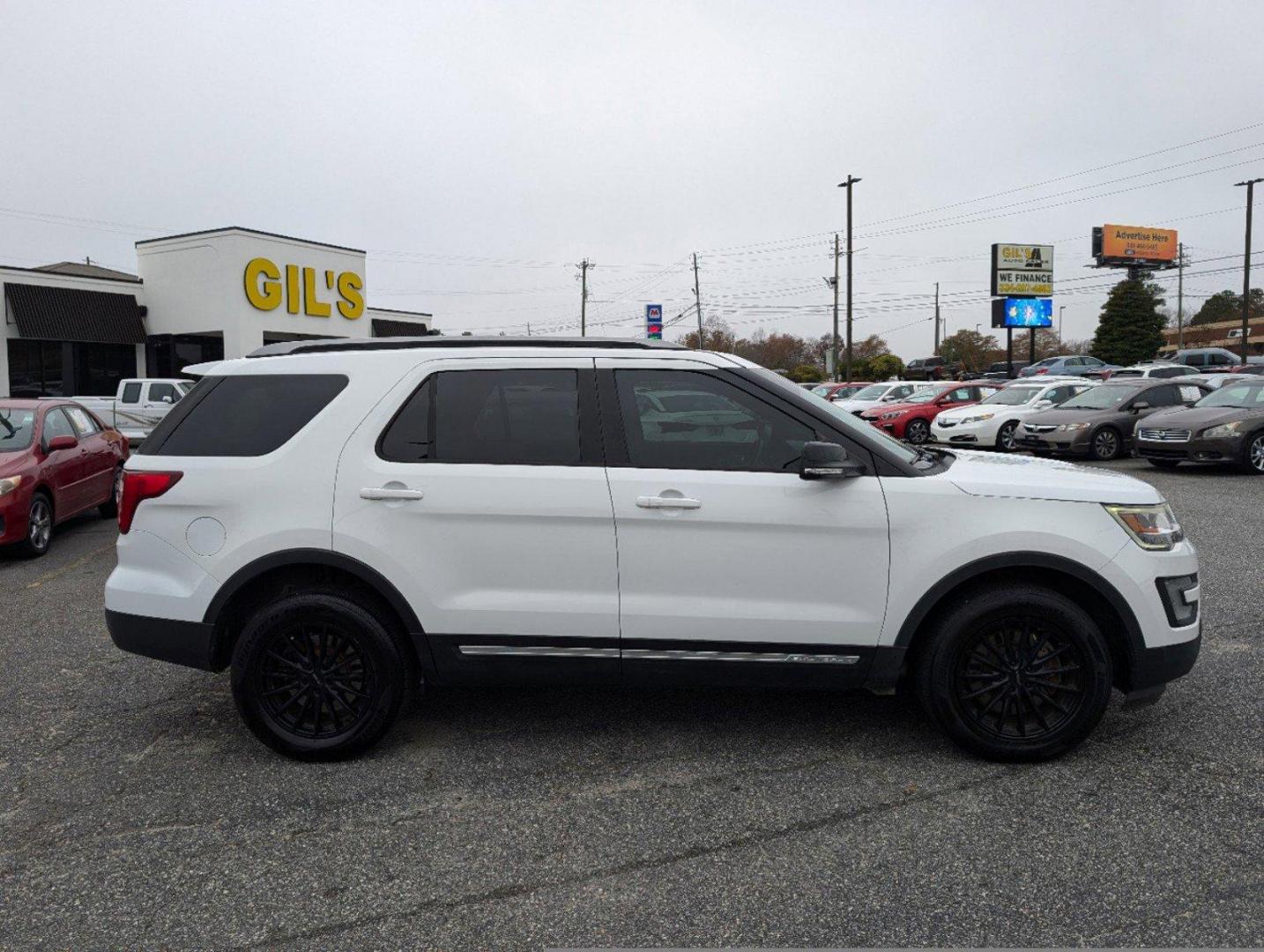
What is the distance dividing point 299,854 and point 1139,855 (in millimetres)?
2869

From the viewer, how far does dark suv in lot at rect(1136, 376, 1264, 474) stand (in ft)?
45.1

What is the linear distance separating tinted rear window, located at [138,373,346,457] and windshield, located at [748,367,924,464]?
1855mm

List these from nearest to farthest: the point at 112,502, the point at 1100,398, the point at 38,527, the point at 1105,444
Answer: the point at 38,527 → the point at 112,502 → the point at 1105,444 → the point at 1100,398

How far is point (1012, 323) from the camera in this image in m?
50.4

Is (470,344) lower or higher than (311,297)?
lower

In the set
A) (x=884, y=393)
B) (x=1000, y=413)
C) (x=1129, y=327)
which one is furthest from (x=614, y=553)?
(x=1129, y=327)

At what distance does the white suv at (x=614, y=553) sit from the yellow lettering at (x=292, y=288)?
97.7ft

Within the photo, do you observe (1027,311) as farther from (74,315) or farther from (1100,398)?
(74,315)

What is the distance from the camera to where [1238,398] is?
14820mm

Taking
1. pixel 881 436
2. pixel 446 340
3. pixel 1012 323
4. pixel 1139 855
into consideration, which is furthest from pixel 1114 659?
pixel 1012 323

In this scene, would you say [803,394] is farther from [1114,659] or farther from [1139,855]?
[1139,855]

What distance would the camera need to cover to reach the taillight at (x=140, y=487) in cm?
402

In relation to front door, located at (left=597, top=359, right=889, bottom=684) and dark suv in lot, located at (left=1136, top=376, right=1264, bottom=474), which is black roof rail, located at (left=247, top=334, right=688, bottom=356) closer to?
front door, located at (left=597, top=359, right=889, bottom=684)

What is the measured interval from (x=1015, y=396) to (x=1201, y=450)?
748 centimetres
